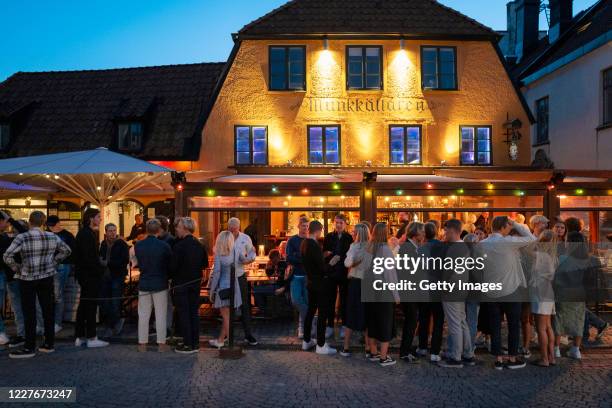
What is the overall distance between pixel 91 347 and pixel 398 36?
12701 millimetres

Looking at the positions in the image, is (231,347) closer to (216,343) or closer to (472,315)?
(216,343)

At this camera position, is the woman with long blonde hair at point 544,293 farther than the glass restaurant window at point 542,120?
No

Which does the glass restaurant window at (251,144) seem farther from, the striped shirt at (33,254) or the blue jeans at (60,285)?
the striped shirt at (33,254)

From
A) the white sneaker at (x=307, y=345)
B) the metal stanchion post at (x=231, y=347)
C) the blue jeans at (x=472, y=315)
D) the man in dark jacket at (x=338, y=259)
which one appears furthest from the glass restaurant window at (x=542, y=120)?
the metal stanchion post at (x=231, y=347)

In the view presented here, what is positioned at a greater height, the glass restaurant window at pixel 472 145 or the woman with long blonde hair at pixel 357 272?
the glass restaurant window at pixel 472 145

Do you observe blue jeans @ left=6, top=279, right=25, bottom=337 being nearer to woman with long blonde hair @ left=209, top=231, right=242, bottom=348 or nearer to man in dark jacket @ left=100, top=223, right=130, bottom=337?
man in dark jacket @ left=100, top=223, right=130, bottom=337

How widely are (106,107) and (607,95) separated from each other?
16255 mm

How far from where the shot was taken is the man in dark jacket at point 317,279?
24.4 feet

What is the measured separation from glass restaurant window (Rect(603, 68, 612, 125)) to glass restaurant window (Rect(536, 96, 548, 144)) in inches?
142

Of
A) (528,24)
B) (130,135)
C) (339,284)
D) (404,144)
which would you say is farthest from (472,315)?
(528,24)

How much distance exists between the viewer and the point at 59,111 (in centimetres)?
1986

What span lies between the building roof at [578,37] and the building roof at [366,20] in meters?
2.74

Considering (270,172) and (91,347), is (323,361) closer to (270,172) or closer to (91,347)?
(91,347)

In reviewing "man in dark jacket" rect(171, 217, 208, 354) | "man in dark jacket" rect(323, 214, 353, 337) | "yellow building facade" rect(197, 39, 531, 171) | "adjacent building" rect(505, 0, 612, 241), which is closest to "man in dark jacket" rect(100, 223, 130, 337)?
"man in dark jacket" rect(171, 217, 208, 354)
